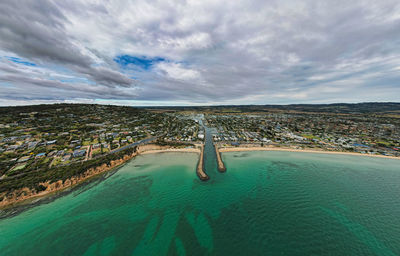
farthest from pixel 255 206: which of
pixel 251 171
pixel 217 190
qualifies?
pixel 251 171

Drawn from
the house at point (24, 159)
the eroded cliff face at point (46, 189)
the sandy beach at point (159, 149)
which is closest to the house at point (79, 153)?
the house at point (24, 159)

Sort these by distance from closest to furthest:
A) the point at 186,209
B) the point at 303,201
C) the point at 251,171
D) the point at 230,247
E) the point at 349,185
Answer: the point at 230,247 → the point at 186,209 → the point at 303,201 → the point at 349,185 → the point at 251,171

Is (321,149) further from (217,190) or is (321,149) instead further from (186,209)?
(186,209)

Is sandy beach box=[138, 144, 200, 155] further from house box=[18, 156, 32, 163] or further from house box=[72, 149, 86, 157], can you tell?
house box=[18, 156, 32, 163]

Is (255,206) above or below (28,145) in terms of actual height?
below

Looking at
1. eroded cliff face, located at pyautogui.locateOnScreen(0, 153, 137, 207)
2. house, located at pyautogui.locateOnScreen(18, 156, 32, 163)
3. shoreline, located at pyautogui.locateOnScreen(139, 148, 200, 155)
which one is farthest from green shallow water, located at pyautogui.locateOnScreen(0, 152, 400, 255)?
house, located at pyautogui.locateOnScreen(18, 156, 32, 163)

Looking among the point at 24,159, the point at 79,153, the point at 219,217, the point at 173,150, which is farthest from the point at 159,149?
the point at 24,159

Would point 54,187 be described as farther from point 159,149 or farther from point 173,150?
point 173,150

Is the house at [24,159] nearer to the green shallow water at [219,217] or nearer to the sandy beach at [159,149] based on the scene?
the green shallow water at [219,217]
